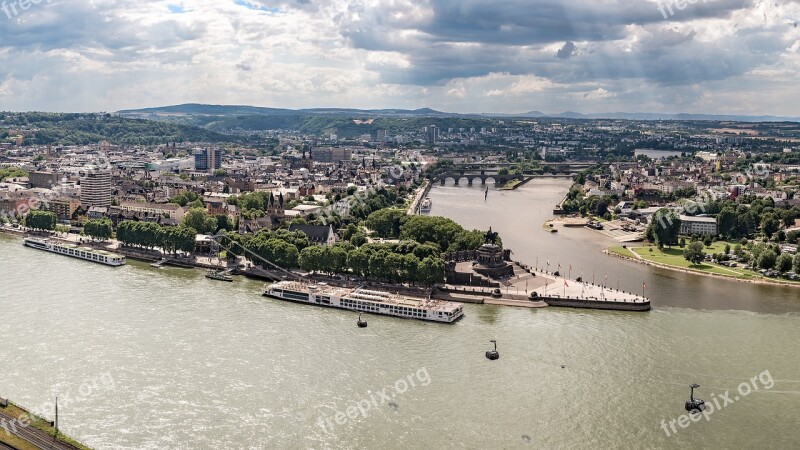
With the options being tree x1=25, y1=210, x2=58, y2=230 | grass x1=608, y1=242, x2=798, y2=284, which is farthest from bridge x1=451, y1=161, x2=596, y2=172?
tree x1=25, y1=210, x2=58, y2=230

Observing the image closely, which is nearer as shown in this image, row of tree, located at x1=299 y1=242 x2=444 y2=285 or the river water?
the river water

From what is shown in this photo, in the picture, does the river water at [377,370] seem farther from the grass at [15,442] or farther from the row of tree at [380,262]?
the row of tree at [380,262]

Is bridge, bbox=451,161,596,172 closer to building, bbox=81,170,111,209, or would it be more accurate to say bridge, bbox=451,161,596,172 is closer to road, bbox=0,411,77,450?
building, bbox=81,170,111,209

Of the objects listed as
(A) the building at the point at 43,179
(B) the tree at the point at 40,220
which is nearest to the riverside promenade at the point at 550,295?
(B) the tree at the point at 40,220

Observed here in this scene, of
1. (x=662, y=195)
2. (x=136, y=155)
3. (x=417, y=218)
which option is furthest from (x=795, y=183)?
(x=136, y=155)

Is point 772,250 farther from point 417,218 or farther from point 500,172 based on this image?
point 500,172
